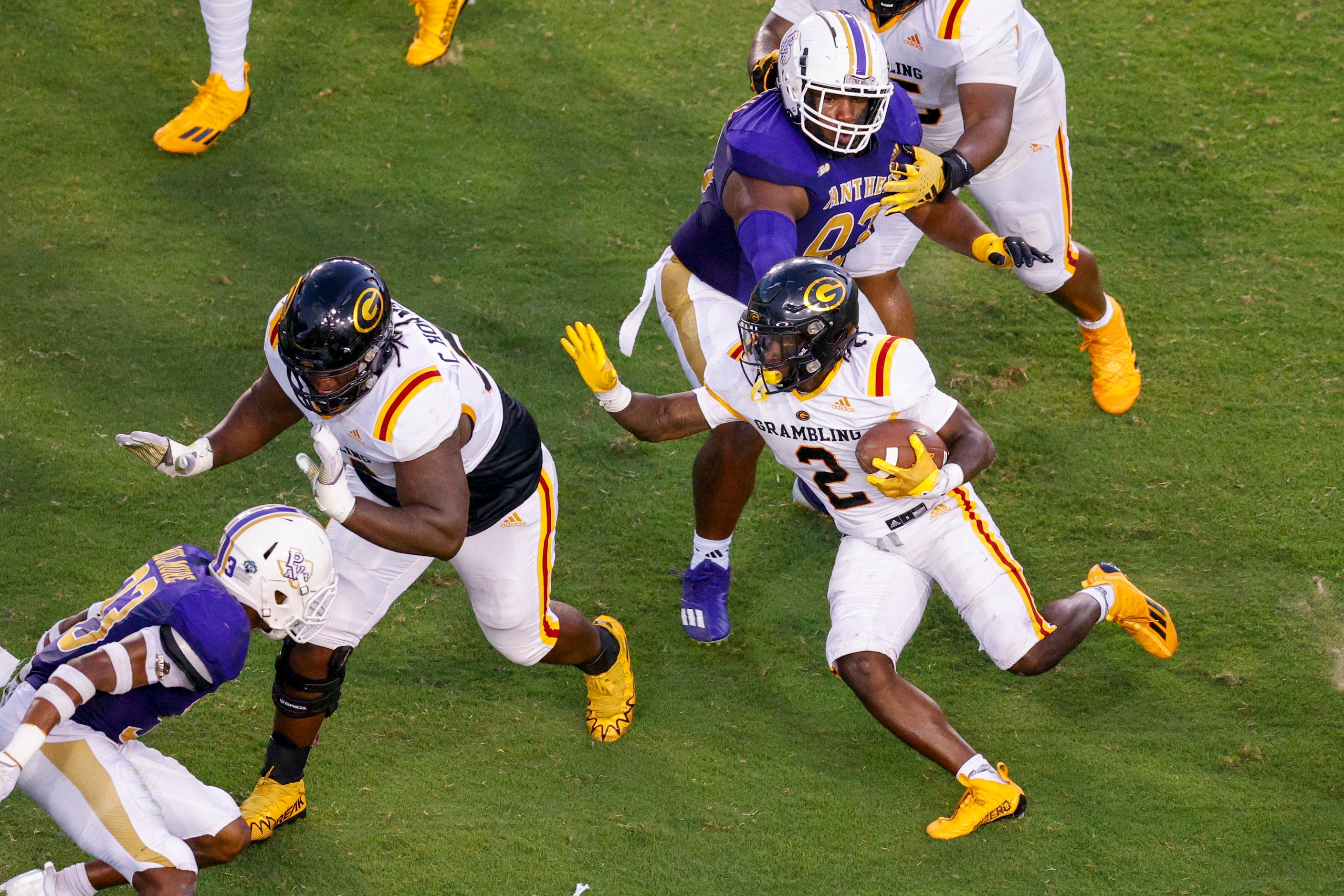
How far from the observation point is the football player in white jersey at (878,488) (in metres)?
3.99

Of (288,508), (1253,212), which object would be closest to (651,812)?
(288,508)

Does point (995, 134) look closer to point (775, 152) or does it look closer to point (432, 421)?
point (775, 152)

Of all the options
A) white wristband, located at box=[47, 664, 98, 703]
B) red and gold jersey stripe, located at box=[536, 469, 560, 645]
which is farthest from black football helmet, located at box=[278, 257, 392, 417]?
white wristband, located at box=[47, 664, 98, 703]

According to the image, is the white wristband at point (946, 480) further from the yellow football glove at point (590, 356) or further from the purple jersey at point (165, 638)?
the purple jersey at point (165, 638)

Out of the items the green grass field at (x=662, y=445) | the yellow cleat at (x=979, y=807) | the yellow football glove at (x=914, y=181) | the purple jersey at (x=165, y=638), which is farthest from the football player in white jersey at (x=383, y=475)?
the yellow football glove at (x=914, y=181)

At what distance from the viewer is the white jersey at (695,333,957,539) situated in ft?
13.4

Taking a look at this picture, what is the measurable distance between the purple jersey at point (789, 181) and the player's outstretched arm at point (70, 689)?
2223 mm

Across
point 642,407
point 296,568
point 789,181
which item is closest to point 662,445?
point 642,407

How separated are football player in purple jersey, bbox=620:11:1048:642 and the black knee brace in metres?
1.43

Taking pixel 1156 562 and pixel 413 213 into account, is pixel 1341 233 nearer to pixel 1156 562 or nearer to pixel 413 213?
pixel 1156 562

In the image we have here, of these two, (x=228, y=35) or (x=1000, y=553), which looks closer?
(x=1000, y=553)

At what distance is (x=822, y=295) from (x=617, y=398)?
752mm

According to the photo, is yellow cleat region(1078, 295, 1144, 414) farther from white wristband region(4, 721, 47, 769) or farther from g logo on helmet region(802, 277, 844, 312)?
white wristband region(4, 721, 47, 769)

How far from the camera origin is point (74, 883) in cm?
361
